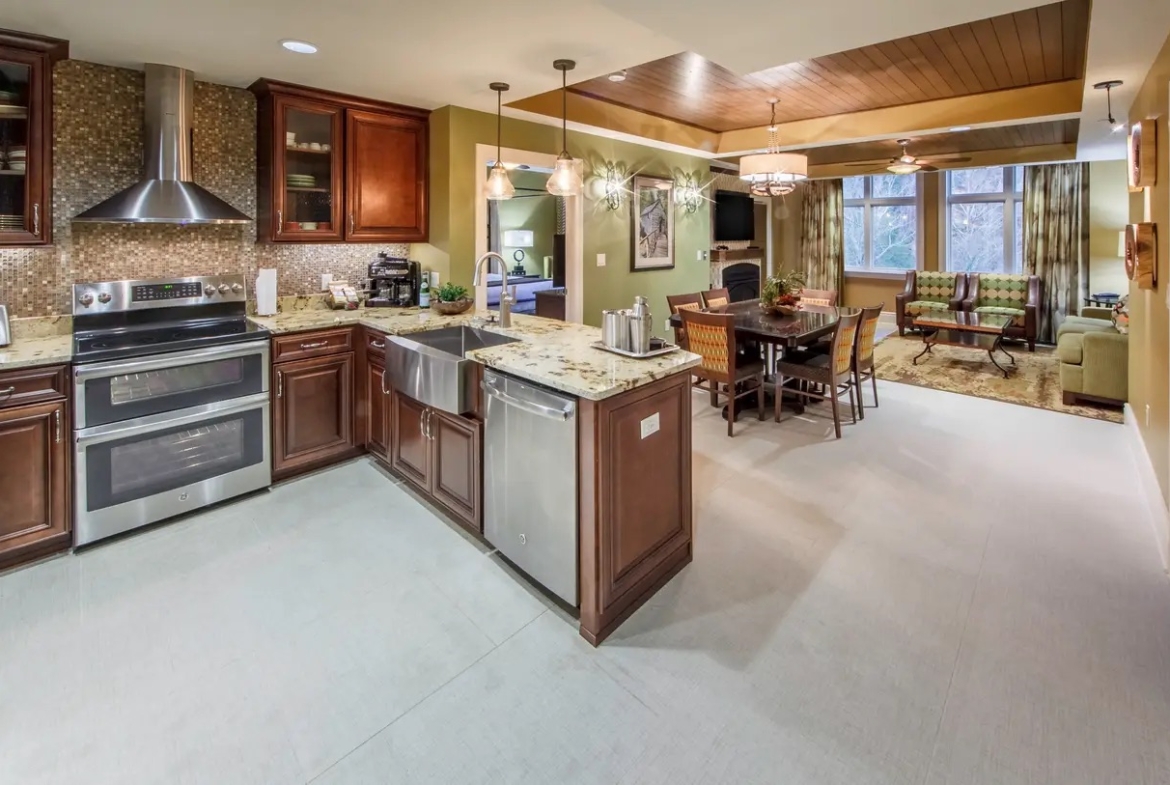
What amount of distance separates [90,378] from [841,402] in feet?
17.1

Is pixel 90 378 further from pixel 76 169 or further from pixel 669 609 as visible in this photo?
pixel 669 609

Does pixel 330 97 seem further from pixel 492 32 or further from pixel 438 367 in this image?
pixel 438 367

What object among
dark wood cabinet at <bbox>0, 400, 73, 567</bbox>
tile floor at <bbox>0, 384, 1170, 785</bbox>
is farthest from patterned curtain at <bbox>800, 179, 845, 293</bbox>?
dark wood cabinet at <bbox>0, 400, 73, 567</bbox>

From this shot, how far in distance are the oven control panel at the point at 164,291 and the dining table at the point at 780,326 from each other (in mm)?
3389

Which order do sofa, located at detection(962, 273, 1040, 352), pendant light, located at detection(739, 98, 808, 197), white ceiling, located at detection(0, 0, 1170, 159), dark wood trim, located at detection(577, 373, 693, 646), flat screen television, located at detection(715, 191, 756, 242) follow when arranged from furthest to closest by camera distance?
flat screen television, located at detection(715, 191, 756, 242), sofa, located at detection(962, 273, 1040, 352), pendant light, located at detection(739, 98, 808, 197), white ceiling, located at detection(0, 0, 1170, 159), dark wood trim, located at detection(577, 373, 693, 646)

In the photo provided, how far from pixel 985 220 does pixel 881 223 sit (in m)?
1.50

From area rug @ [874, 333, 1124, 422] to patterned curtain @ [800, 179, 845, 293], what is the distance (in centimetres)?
252

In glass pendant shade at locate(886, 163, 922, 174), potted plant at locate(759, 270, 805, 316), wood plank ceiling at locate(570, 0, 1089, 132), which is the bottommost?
potted plant at locate(759, 270, 805, 316)

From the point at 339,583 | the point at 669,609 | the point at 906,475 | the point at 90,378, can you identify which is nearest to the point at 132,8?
the point at 90,378

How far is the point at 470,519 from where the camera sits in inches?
111

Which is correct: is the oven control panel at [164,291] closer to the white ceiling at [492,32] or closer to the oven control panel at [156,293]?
the oven control panel at [156,293]

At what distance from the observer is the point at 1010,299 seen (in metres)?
8.34

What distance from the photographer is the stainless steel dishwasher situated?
2.19 metres

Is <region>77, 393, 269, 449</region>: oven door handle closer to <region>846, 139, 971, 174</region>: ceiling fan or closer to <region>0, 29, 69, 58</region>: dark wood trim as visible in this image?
<region>0, 29, 69, 58</region>: dark wood trim
